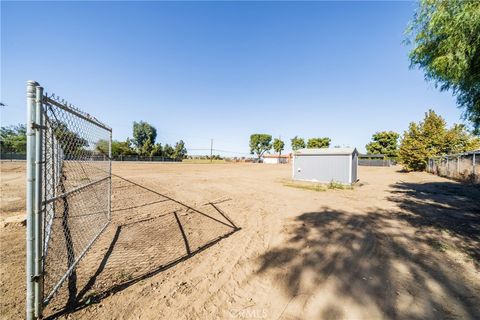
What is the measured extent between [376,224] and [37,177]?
23.7ft

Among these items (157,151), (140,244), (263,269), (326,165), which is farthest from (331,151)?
(157,151)

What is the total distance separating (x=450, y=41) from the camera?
5754mm

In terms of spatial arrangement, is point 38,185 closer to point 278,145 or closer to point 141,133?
point 141,133

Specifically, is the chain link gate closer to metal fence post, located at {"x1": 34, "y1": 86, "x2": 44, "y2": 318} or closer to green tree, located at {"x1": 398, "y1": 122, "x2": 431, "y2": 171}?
metal fence post, located at {"x1": 34, "y1": 86, "x2": 44, "y2": 318}

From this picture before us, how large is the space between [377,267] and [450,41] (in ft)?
20.9

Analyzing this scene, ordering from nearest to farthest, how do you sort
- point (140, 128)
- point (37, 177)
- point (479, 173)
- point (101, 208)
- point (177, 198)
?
point (37, 177), point (101, 208), point (177, 198), point (479, 173), point (140, 128)

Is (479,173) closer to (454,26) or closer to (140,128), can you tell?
(454,26)


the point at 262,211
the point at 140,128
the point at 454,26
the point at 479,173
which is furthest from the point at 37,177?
the point at 140,128

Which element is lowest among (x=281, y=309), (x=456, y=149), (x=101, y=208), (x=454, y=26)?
(x=281, y=309)

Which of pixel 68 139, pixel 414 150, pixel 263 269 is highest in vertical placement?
pixel 414 150

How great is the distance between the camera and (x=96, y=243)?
13.8 feet

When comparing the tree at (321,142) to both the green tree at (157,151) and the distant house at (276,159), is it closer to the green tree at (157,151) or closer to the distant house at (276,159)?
the distant house at (276,159)

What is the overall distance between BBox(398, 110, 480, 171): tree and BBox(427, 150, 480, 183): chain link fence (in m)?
2.68

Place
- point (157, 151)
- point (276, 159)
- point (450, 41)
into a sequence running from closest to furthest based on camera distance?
point (450, 41), point (157, 151), point (276, 159)
